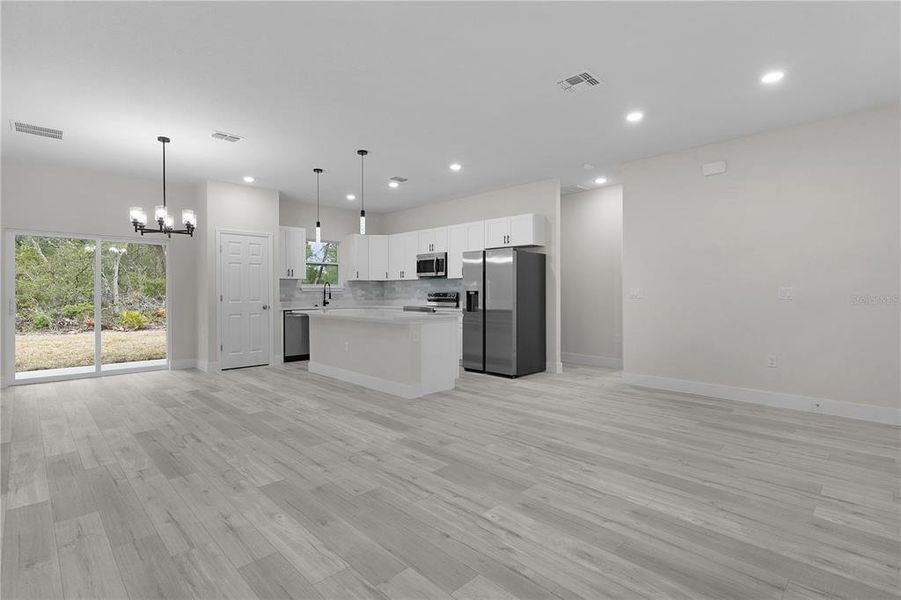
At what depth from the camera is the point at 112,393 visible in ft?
16.4

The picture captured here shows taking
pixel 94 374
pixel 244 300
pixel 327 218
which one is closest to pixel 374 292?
pixel 327 218

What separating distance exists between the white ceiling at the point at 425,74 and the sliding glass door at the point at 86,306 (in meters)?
1.31

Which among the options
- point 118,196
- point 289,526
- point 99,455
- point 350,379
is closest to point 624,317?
point 350,379

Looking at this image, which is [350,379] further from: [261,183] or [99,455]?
[261,183]

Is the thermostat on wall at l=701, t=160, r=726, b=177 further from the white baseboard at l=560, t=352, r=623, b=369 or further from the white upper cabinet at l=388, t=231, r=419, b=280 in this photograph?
the white upper cabinet at l=388, t=231, r=419, b=280

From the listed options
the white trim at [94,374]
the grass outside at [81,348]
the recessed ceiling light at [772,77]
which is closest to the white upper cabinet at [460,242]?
the recessed ceiling light at [772,77]

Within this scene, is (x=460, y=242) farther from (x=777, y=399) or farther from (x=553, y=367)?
(x=777, y=399)

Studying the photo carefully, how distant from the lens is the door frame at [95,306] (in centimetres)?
525

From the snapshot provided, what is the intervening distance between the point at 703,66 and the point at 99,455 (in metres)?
5.21

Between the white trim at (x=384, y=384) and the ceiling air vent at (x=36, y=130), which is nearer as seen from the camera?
the ceiling air vent at (x=36, y=130)

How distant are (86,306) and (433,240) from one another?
5.10 metres

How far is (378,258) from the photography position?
27.6ft

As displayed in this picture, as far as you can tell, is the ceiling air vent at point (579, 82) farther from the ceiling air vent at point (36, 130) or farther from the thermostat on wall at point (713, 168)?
the ceiling air vent at point (36, 130)

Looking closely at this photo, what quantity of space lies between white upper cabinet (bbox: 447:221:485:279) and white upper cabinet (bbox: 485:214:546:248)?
0.49 ft
